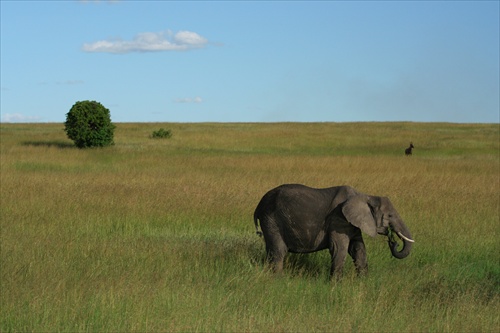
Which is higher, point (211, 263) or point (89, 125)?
point (89, 125)

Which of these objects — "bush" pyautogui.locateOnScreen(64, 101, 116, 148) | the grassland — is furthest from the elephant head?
"bush" pyautogui.locateOnScreen(64, 101, 116, 148)

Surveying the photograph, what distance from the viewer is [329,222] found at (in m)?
8.14

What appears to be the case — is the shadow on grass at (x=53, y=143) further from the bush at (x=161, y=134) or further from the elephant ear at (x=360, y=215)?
the elephant ear at (x=360, y=215)

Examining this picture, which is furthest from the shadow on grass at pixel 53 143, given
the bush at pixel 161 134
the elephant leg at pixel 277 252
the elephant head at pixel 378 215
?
the elephant head at pixel 378 215

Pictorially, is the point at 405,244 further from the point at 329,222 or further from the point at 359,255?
the point at 329,222

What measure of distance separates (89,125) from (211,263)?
93.2ft

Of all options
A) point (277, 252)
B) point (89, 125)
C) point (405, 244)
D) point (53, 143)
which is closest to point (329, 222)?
point (277, 252)

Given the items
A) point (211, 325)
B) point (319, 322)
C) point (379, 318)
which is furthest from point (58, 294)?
point (379, 318)

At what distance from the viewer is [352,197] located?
8.08m

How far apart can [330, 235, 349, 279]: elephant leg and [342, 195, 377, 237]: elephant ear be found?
1.23 ft

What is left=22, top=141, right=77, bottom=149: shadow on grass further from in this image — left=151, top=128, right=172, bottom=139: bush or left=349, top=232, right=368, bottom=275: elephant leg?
left=349, top=232, right=368, bottom=275: elephant leg

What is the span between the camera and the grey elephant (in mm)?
8047

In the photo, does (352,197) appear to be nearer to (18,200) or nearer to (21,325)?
(21,325)

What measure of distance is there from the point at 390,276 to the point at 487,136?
4624cm
